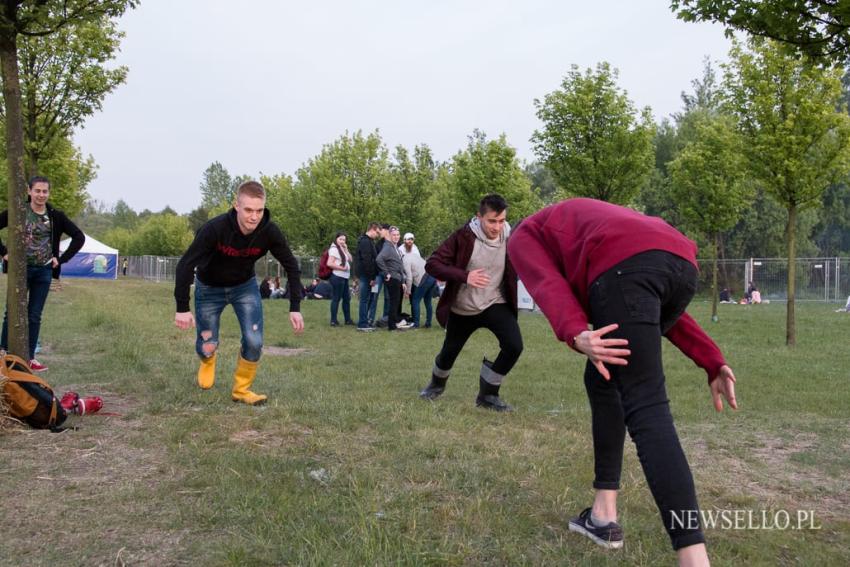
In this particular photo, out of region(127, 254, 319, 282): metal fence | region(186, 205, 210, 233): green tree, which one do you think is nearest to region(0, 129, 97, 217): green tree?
region(127, 254, 319, 282): metal fence

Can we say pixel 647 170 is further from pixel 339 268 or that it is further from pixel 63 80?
pixel 63 80

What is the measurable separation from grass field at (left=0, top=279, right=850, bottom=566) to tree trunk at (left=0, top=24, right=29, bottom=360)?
1.02 m

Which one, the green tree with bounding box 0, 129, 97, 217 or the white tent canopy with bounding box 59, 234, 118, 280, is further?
the white tent canopy with bounding box 59, 234, 118, 280

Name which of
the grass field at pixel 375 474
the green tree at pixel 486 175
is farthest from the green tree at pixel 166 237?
the grass field at pixel 375 474

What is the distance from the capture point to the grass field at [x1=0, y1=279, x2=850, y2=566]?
3078 mm

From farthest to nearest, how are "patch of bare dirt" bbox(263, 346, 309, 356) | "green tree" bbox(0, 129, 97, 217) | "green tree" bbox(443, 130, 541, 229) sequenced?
1. "green tree" bbox(443, 130, 541, 229)
2. "green tree" bbox(0, 129, 97, 217)
3. "patch of bare dirt" bbox(263, 346, 309, 356)

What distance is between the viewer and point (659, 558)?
2.99m

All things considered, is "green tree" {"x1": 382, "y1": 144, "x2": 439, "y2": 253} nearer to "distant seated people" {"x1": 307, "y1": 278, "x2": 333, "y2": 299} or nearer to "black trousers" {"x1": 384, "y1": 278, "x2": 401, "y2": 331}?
"distant seated people" {"x1": 307, "y1": 278, "x2": 333, "y2": 299}

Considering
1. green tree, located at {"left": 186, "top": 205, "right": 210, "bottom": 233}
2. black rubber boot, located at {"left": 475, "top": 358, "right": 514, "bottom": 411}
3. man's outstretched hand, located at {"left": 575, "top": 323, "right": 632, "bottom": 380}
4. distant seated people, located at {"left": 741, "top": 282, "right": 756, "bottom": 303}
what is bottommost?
black rubber boot, located at {"left": 475, "top": 358, "right": 514, "bottom": 411}

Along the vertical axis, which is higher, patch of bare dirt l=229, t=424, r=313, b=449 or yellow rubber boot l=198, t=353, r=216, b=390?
yellow rubber boot l=198, t=353, r=216, b=390

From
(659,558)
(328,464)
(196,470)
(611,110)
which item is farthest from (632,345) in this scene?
(611,110)

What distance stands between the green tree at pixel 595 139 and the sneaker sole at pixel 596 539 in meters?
17.0

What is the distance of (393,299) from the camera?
47.3 feet

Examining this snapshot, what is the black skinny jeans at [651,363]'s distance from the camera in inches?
98.2
